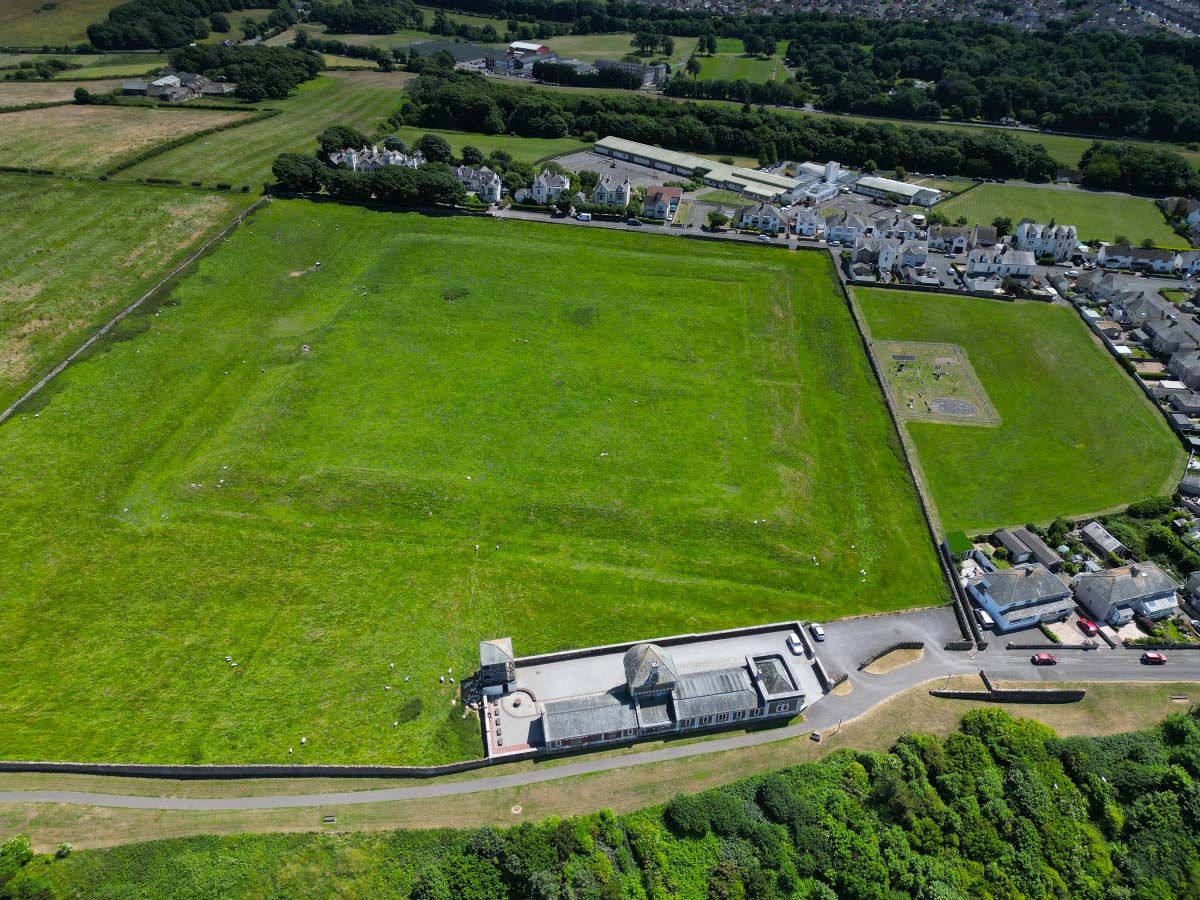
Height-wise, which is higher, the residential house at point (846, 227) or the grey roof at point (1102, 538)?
the residential house at point (846, 227)

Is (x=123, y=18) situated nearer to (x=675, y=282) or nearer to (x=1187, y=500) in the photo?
(x=675, y=282)

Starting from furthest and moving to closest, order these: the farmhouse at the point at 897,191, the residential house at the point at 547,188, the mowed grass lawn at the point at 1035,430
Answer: the farmhouse at the point at 897,191, the residential house at the point at 547,188, the mowed grass lawn at the point at 1035,430

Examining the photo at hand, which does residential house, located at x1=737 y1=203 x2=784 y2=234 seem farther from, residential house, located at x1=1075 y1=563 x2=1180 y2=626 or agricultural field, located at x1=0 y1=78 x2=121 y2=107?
agricultural field, located at x1=0 y1=78 x2=121 y2=107

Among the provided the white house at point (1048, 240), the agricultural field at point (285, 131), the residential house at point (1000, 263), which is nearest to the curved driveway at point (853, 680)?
the residential house at point (1000, 263)

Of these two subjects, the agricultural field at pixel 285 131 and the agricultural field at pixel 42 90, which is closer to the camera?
the agricultural field at pixel 285 131

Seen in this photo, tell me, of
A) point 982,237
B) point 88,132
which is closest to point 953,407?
point 982,237

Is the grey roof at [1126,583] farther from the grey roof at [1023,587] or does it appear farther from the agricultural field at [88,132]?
the agricultural field at [88,132]

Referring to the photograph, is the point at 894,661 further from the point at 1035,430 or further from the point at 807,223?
the point at 807,223
